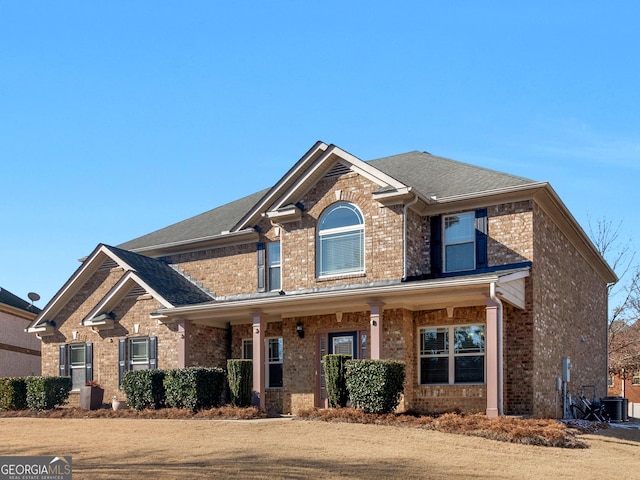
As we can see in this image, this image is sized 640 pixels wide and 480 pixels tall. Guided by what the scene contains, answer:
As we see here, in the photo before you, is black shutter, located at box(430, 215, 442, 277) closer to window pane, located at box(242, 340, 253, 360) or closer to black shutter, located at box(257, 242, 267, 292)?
black shutter, located at box(257, 242, 267, 292)

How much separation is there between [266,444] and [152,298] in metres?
10.8

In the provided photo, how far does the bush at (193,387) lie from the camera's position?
1997 centimetres

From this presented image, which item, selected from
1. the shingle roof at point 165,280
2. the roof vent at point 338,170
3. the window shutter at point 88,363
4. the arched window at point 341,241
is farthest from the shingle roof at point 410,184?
the window shutter at point 88,363

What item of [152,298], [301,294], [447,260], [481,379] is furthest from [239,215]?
[481,379]

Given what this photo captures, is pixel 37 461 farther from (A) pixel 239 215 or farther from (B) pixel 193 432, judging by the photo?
(A) pixel 239 215

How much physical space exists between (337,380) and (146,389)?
227 inches

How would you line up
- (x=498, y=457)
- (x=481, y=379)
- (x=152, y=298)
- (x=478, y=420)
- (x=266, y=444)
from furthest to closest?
(x=152, y=298), (x=481, y=379), (x=478, y=420), (x=266, y=444), (x=498, y=457)

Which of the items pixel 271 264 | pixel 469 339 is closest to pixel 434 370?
pixel 469 339

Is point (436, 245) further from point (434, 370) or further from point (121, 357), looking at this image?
point (121, 357)

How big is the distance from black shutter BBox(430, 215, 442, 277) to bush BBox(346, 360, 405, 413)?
3.69m

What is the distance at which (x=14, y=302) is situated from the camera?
117ft

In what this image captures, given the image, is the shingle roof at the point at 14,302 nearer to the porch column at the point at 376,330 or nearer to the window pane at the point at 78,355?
the window pane at the point at 78,355

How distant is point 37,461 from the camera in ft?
38.8

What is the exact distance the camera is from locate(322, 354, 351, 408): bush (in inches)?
728
